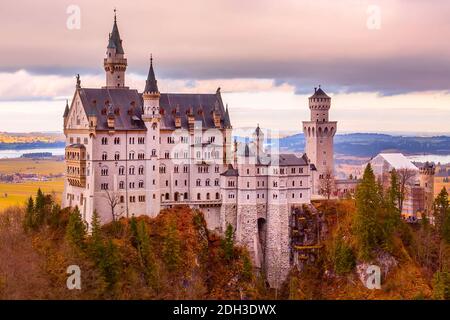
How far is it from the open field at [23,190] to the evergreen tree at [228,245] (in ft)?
102

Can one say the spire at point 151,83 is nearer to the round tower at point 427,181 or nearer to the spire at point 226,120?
the spire at point 226,120

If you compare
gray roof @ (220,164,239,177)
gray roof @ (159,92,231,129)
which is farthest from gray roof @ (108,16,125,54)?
gray roof @ (220,164,239,177)

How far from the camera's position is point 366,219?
110 m

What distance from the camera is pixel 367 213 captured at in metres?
110

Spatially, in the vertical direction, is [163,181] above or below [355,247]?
above

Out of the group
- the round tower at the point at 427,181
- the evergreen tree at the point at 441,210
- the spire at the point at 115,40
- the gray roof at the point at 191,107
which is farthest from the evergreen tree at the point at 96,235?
the round tower at the point at 427,181

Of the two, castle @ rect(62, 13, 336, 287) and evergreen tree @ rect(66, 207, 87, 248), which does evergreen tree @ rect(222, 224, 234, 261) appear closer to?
castle @ rect(62, 13, 336, 287)

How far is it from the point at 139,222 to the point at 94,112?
1456 centimetres

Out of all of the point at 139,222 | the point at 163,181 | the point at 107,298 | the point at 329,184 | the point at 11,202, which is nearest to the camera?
the point at 107,298

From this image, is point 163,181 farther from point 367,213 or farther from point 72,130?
point 367,213

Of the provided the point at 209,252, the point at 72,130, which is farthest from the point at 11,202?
the point at 209,252

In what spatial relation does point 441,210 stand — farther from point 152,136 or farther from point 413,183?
point 152,136

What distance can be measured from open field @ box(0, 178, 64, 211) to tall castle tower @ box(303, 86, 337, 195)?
1494 inches

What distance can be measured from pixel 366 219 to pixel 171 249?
2434cm
